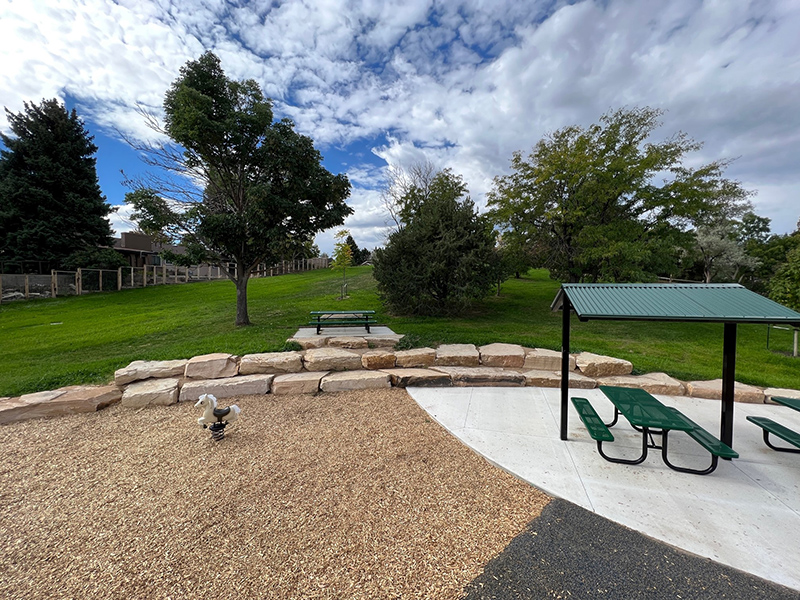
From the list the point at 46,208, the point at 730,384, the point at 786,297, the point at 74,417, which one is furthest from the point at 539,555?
the point at 46,208

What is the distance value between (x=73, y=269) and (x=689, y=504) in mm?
25812

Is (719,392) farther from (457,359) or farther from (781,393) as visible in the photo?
(457,359)

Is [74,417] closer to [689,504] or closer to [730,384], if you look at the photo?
[689,504]

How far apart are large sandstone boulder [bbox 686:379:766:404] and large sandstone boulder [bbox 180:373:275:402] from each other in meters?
6.65

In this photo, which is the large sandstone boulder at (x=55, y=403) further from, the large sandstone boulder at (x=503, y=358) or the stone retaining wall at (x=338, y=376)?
the large sandstone boulder at (x=503, y=358)

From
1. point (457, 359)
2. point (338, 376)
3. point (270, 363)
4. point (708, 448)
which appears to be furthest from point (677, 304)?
point (270, 363)

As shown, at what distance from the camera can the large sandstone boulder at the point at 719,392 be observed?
4.69 m

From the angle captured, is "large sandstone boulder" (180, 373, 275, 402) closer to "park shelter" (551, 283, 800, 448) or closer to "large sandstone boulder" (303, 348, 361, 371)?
"large sandstone boulder" (303, 348, 361, 371)

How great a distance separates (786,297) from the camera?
732cm

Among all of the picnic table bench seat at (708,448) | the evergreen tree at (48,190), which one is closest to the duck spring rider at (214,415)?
the picnic table bench seat at (708,448)

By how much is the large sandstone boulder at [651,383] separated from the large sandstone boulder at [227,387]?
5490 millimetres

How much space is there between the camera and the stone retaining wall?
4.62m

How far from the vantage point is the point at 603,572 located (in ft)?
6.39

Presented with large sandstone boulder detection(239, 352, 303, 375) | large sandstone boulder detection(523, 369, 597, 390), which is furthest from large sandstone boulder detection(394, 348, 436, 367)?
large sandstone boulder detection(239, 352, 303, 375)
